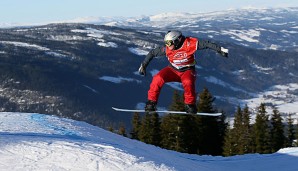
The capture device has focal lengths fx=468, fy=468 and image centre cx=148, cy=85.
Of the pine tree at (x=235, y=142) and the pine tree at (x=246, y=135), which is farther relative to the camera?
the pine tree at (x=246, y=135)

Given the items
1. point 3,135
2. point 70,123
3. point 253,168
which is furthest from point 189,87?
point 3,135

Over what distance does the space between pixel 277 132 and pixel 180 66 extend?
98.6 ft

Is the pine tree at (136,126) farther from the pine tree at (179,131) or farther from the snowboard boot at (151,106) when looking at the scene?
the snowboard boot at (151,106)

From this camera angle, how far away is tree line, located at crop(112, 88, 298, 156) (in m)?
36.6

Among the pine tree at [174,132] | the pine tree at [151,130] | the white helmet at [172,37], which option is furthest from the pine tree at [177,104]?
the white helmet at [172,37]

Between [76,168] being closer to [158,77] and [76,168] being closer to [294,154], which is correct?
[158,77]

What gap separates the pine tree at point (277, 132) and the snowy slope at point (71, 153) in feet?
87.2

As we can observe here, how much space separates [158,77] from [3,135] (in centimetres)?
490

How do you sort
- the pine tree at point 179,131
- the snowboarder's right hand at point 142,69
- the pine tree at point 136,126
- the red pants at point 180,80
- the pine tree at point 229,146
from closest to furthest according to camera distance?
the red pants at point 180,80, the snowboarder's right hand at point 142,69, the pine tree at point 179,131, the pine tree at point 229,146, the pine tree at point 136,126

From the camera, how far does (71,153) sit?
11133 mm

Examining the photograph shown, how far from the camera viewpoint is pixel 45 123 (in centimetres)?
1506

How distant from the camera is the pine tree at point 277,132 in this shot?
41438mm

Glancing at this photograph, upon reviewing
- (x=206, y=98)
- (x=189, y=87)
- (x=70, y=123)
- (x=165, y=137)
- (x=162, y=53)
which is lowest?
(x=165, y=137)

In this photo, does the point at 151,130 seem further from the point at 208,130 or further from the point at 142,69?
the point at 142,69
